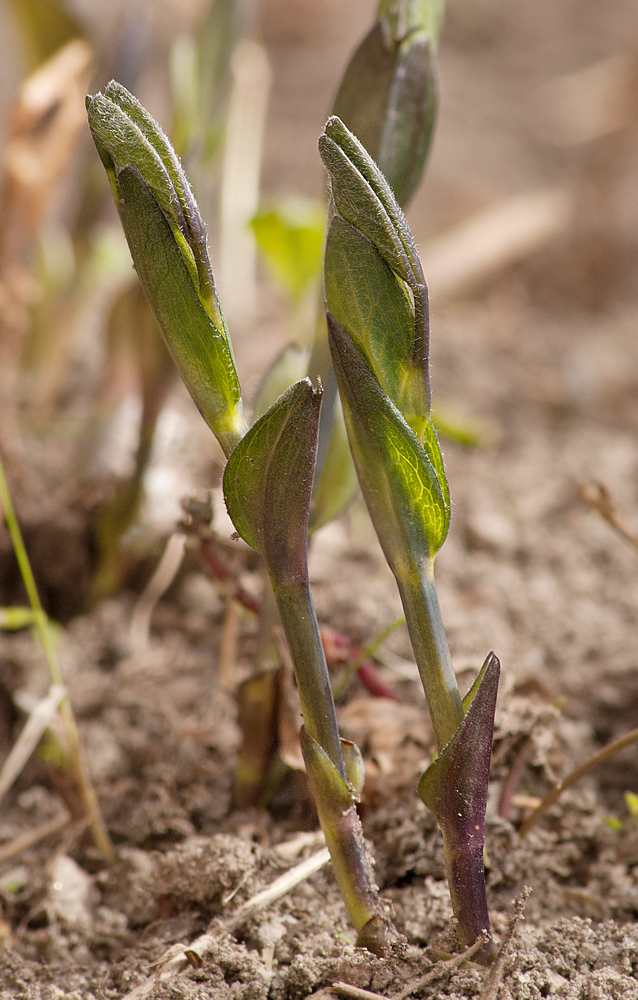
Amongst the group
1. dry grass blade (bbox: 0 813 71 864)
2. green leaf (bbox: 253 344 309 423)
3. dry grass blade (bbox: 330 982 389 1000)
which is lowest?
dry grass blade (bbox: 330 982 389 1000)

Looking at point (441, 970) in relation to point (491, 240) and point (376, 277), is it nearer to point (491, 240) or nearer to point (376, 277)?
point (376, 277)

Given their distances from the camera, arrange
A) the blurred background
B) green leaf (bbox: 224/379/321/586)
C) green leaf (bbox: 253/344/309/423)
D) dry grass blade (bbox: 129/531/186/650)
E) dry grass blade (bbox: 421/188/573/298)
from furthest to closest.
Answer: dry grass blade (bbox: 421/188/573/298) → the blurred background → dry grass blade (bbox: 129/531/186/650) → green leaf (bbox: 253/344/309/423) → green leaf (bbox: 224/379/321/586)

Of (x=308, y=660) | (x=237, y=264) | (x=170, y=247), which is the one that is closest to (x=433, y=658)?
(x=308, y=660)

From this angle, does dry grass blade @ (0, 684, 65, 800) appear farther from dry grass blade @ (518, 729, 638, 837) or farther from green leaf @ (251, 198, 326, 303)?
green leaf @ (251, 198, 326, 303)

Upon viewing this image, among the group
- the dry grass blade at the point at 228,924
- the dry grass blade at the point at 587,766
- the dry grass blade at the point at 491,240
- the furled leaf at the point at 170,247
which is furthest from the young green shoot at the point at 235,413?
the dry grass blade at the point at 491,240

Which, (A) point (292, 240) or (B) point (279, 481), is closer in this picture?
(B) point (279, 481)

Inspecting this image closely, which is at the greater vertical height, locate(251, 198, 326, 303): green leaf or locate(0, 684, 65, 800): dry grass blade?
locate(251, 198, 326, 303): green leaf

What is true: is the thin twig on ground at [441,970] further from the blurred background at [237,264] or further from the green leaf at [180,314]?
the blurred background at [237,264]

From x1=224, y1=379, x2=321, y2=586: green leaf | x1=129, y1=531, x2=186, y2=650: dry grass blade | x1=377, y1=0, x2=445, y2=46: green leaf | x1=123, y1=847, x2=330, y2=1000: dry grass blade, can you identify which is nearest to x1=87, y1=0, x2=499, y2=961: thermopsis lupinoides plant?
x1=224, y1=379, x2=321, y2=586: green leaf

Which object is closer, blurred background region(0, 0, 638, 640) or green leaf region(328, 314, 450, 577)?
green leaf region(328, 314, 450, 577)
